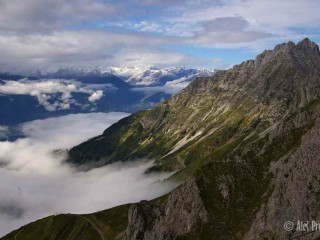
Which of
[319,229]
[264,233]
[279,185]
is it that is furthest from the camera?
[279,185]

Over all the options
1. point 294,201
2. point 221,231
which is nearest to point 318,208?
point 294,201

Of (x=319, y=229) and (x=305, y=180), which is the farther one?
(x=305, y=180)

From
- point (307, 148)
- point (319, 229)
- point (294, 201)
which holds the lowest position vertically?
point (319, 229)

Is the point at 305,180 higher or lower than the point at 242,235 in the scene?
higher

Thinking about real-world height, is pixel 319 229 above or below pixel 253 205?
below

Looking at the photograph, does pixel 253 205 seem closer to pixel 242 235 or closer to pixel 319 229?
pixel 242 235

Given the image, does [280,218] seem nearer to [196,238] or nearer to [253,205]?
[253,205]

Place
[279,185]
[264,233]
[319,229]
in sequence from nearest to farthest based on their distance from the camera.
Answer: [319,229], [264,233], [279,185]

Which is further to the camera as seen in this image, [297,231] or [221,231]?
[221,231]

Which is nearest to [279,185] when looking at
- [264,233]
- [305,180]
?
[305,180]
